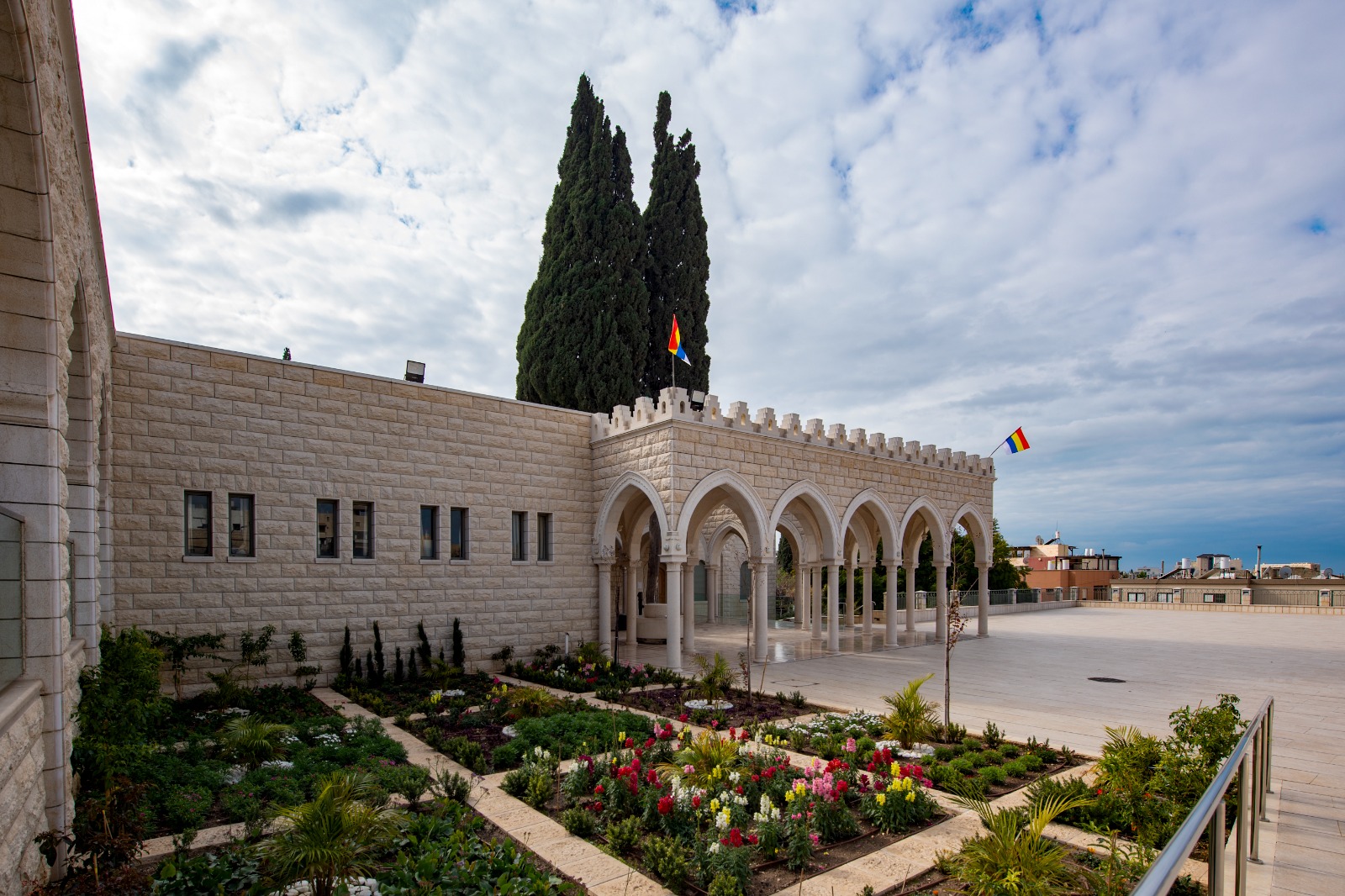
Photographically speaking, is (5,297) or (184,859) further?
(184,859)

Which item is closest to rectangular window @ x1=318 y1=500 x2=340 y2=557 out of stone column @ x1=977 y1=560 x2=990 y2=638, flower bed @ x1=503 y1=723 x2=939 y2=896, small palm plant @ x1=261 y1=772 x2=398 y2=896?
flower bed @ x1=503 y1=723 x2=939 y2=896

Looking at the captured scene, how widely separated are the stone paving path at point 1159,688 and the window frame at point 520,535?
4.82 meters

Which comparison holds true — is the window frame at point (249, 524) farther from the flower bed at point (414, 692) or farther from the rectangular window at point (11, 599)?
the rectangular window at point (11, 599)

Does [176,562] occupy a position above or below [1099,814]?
above

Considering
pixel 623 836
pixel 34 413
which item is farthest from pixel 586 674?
pixel 34 413

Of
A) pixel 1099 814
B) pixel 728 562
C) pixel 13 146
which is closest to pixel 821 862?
pixel 1099 814

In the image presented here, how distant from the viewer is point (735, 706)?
31.9ft

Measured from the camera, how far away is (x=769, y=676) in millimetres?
12758

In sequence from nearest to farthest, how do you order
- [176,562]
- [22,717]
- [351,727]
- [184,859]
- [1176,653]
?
[22,717], [184,859], [351,727], [176,562], [1176,653]

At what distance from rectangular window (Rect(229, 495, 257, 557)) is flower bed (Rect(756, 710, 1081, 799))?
797cm

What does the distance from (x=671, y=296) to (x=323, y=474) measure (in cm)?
1148

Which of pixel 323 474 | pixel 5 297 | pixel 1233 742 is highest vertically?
pixel 5 297

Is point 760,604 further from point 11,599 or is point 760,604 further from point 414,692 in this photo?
point 11,599

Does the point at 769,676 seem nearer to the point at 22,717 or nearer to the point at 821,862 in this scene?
the point at 821,862
